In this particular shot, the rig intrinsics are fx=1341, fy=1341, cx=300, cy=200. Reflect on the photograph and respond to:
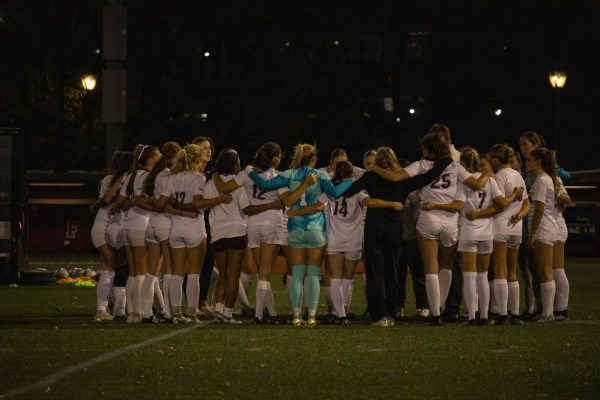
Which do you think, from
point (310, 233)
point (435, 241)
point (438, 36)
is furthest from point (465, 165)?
point (438, 36)

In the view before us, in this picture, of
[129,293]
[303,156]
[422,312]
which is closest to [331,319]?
[422,312]

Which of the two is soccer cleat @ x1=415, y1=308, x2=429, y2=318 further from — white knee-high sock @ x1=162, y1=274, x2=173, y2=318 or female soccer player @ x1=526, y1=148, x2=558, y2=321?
white knee-high sock @ x1=162, y1=274, x2=173, y2=318

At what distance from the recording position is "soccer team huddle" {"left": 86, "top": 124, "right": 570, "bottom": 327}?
48.2 ft

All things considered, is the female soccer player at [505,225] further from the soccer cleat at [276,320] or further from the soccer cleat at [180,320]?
the soccer cleat at [180,320]

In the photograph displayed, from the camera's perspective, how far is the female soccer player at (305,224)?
1457cm

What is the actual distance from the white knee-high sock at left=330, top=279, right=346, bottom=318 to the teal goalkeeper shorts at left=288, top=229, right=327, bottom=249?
0.47 metres

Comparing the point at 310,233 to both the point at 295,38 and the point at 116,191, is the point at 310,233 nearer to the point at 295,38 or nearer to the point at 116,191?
the point at 116,191

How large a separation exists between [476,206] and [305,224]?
191 cm

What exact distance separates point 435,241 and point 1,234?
10325 mm

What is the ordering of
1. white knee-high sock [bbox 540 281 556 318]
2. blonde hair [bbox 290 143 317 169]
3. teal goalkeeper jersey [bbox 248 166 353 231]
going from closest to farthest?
1. teal goalkeeper jersey [bbox 248 166 353 231]
2. blonde hair [bbox 290 143 317 169]
3. white knee-high sock [bbox 540 281 556 318]

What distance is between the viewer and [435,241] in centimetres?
1488

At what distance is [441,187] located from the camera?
579 inches

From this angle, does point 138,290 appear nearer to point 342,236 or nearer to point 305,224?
point 305,224

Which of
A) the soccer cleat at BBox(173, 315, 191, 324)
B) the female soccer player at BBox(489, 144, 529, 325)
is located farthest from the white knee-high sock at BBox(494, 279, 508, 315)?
the soccer cleat at BBox(173, 315, 191, 324)
